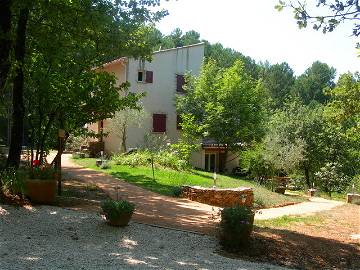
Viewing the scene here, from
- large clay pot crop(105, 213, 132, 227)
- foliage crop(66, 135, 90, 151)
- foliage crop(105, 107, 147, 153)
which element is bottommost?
large clay pot crop(105, 213, 132, 227)

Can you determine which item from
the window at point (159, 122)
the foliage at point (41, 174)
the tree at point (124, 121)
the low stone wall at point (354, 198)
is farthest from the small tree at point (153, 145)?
the foliage at point (41, 174)

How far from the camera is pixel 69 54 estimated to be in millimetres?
13156

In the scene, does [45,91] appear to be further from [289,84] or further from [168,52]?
[289,84]

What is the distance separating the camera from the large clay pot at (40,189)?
10.0 metres

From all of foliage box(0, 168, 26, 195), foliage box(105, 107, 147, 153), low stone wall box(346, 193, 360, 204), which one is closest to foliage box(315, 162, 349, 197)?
low stone wall box(346, 193, 360, 204)

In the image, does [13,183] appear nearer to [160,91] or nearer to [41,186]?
[41,186]

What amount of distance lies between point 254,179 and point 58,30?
1522 centimetres

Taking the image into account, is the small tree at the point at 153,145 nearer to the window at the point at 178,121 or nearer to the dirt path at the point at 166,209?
the window at the point at 178,121

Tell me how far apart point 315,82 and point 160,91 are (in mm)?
51262

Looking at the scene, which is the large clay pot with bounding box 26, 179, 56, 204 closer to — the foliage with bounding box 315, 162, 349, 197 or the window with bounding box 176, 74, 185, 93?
the window with bounding box 176, 74, 185, 93

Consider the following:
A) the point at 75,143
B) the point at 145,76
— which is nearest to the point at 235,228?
the point at 145,76

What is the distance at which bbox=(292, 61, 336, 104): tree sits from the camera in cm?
7444

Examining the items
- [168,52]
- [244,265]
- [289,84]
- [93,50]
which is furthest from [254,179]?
[289,84]

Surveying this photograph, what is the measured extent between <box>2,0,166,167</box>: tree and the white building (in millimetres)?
14198
